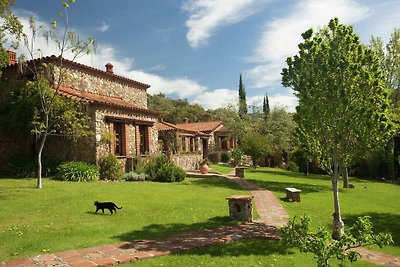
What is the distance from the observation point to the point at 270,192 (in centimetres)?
1622

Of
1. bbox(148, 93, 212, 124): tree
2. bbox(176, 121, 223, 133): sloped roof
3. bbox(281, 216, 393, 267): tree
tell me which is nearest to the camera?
bbox(281, 216, 393, 267): tree

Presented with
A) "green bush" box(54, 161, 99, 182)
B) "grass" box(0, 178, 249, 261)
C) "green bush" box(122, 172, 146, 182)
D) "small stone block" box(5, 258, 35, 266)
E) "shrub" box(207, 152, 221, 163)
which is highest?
"shrub" box(207, 152, 221, 163)

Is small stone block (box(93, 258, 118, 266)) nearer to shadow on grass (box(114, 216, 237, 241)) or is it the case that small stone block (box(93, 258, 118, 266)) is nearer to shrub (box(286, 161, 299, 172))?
shadow on grass (box(114, 216, 237, 241))

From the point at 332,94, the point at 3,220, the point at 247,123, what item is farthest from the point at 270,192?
the point at 247,123

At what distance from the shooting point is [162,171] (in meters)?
18.8

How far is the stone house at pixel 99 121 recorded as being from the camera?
728 inches

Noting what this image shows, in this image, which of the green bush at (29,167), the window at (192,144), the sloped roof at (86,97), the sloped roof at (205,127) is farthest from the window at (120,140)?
the sloped roof at (205,127)

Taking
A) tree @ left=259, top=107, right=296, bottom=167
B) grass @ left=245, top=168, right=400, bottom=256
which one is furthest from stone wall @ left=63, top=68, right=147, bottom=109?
tree @ left=259, top=107, right=296, bottom=167

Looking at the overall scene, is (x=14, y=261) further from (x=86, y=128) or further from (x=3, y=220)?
(x=86, y=128)

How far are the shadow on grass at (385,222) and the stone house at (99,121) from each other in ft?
45.0

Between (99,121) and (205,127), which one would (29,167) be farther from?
(205,127)

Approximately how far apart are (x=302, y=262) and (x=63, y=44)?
45.1 ft

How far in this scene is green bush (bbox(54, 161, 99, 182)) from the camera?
54.2ft

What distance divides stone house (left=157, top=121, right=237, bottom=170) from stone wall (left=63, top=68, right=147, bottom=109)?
531cm
